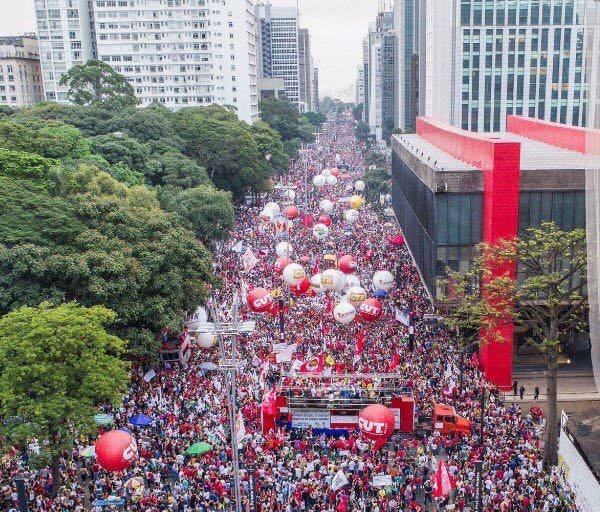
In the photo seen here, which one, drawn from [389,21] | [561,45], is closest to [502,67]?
[561,45]

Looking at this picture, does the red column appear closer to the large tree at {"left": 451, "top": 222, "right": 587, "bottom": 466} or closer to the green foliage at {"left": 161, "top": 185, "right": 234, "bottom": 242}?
the large tree at {"left": 451, "top": 222, "right": 587, "bottom": 466}

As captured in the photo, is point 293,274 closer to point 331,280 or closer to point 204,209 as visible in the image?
point 331,280

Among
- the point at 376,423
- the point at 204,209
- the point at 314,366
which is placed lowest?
the point at 314,366

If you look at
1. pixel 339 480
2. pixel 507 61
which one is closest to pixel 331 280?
pixel 339 480

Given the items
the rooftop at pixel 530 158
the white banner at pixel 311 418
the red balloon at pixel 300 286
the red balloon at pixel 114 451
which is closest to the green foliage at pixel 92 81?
the rooftop at pixel 530 158

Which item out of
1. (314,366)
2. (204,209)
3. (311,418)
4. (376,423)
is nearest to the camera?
(376,423)

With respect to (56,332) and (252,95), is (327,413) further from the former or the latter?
(252,95)

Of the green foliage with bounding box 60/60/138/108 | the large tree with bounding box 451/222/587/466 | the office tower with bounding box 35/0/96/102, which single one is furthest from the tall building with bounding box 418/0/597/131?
the large tree with bounding box 451/222/587/466
